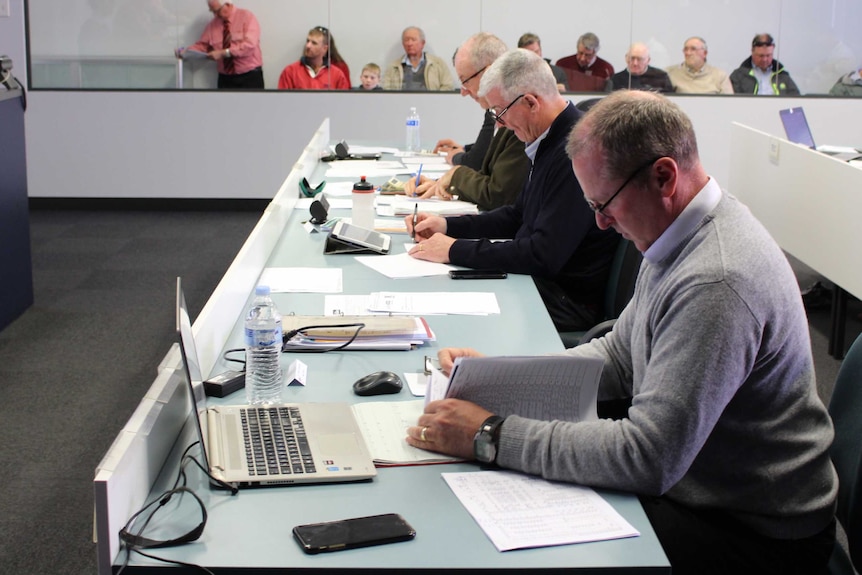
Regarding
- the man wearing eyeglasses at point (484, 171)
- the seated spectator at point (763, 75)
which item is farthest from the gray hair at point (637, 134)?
the seated spectator at point (763, 75)

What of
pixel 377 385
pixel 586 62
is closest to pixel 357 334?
pixel 377 385

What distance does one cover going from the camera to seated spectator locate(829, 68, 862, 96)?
734 cm

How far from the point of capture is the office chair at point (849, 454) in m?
1.67

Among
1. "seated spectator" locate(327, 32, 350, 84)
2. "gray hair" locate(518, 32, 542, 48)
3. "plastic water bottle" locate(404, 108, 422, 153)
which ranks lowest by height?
"plastic water bottle" locate(404, 108, 422, 153)

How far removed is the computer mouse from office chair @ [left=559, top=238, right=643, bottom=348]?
983mm

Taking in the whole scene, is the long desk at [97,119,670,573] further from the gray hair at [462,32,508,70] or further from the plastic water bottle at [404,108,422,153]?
the plastic water bottle at [404,108,422,153]

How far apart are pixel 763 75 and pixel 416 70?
2712 mm

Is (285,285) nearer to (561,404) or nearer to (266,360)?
(266,360)

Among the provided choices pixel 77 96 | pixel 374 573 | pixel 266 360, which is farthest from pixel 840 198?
pixel 77 96

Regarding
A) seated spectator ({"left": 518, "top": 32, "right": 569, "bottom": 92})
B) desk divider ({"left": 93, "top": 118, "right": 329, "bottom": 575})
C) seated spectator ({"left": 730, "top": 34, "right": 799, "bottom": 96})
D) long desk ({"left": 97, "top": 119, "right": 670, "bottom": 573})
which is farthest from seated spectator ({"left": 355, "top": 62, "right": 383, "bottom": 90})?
long desk ({"left": 97, "top": 119, "right": 670, "bottom": 573})

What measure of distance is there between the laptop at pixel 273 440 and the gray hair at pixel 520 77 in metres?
1.60

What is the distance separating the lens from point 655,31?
7.41m

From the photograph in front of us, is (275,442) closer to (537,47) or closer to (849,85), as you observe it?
(537,47)

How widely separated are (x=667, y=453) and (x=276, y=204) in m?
2.07
